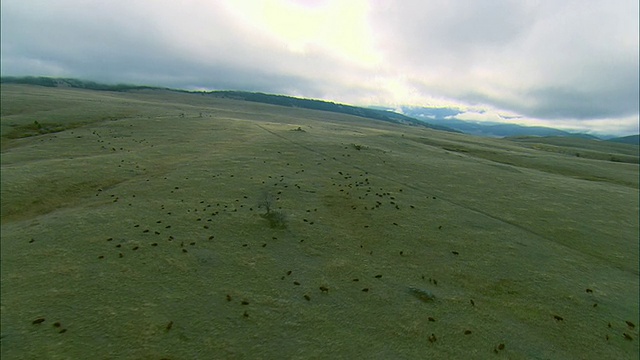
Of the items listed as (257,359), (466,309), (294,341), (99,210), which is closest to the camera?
(257,359)

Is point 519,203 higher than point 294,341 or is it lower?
A: higher

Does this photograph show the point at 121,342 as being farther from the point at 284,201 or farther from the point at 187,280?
the point at 284,201

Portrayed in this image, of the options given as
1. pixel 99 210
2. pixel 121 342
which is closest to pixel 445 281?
pixel 121 342

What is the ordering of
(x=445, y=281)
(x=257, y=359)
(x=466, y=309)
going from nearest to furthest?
(x=257, y=359), (x=466, y=309), (x=445, y=281)

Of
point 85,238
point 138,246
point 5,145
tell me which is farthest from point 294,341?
point 5,145

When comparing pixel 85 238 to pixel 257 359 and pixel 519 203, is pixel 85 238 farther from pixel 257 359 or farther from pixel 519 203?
pixel 519 203

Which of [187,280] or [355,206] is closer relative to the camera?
[187,280]
